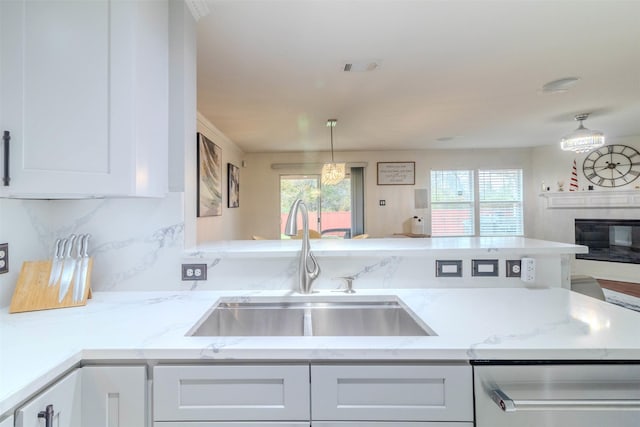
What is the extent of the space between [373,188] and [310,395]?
17.4 feet

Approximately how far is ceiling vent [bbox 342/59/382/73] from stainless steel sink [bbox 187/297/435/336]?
72.7 inches

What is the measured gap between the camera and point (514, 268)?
140 cm

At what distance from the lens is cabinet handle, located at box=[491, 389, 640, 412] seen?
2.57 ft

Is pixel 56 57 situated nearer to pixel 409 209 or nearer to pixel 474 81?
pixel 474 81

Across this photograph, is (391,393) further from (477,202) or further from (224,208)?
(477,202)

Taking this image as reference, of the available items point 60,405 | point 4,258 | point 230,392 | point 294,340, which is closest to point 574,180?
point 294,340

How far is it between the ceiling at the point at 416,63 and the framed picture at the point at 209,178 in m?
0.38

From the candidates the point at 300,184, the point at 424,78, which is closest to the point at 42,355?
the point at 424,78

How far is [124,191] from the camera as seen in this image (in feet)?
3.56

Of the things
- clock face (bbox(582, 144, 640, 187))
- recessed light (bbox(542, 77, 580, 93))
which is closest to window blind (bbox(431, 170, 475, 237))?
clock face (bbox(582, 144, 640, 187))

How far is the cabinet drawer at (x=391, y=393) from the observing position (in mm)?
802

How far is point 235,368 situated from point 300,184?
17.2ft

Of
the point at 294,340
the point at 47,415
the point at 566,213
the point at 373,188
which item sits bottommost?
the point at 47,415

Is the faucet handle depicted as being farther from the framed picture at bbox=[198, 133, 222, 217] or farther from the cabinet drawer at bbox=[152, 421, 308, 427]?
the framed picture at bbox=[198, 133, 222, 217]
